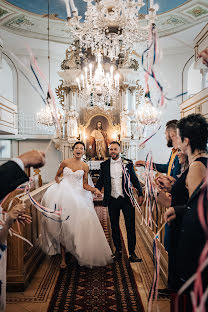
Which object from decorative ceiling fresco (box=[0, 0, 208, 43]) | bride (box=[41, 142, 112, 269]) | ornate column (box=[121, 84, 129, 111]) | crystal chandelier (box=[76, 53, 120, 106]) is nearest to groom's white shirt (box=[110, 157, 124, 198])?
bride (box=[41, 142, 112, 269])

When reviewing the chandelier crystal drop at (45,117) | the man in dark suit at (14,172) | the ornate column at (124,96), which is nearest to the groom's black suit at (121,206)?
the man in dark suit at (14,172)

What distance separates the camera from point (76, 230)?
11.4 ft

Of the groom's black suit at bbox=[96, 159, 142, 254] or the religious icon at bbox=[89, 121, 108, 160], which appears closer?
the groom's black suit at bbox=[96, 159, 142, 254]

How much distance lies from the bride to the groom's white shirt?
0.27m

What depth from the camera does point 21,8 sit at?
33.2 ft

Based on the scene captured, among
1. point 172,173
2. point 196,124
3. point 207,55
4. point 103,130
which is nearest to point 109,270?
point 172,173

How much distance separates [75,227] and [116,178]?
3.23ft

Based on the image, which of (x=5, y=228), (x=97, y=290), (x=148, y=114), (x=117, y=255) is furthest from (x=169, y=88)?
(x=5, y=228)

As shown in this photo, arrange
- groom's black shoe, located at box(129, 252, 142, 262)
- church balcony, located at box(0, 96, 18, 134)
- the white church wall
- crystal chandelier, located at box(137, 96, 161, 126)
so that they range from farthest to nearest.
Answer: the white church wall < crystal chandelier, located at box(137, 96, 161, 126) < church balcony, located at box(0, 96, 18, 134) < groom's black shoe, located at box(129, 252, 142, 262)

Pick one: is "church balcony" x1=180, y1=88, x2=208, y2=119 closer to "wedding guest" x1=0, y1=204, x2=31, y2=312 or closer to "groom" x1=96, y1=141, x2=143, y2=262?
"groom" x1=96, y1=141, x2=143, y2=262

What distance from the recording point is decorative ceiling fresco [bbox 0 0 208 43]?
32.6 feet

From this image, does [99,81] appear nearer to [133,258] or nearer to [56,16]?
[56,16]

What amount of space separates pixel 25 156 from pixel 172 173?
2.08m

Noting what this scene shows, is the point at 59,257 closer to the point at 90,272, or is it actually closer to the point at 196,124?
the point at 90,272
